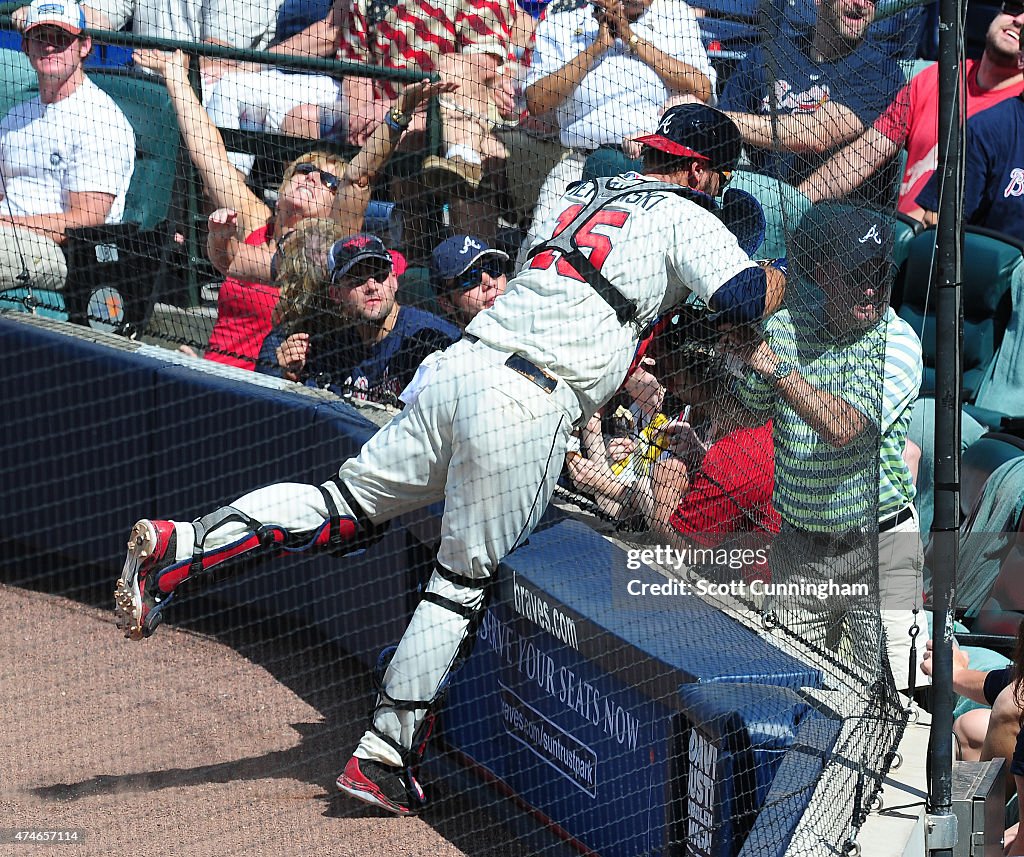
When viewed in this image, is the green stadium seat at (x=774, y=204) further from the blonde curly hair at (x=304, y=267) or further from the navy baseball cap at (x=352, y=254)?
the blonde curly hair at (x=304, y=267)

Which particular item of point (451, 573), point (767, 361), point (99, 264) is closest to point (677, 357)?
point (767, 361)

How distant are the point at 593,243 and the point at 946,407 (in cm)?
102

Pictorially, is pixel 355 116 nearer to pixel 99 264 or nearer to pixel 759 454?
pixel 99 264

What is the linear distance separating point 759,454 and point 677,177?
754 mm

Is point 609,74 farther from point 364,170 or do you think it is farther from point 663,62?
point 364,170

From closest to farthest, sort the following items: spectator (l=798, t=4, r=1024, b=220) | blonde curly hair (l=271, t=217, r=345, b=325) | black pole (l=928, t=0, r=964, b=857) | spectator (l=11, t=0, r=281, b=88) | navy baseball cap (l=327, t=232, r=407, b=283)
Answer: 1. black pole (l=928, t=0, r=964, b=857)
2. navy baseball cap (l=327, t=232, r=407, b=283)
3. blonde curly hair (l=271, t=217, r=345, b=325)
4. spectator (l=798, t=4, r=1024, b=220)
5. spectator (l=11, t=0, r=281, b=88)

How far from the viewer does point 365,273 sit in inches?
162

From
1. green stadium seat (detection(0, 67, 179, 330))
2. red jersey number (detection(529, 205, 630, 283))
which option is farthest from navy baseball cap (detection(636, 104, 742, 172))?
green stadium seat (detection(0, 67, 179, 330))

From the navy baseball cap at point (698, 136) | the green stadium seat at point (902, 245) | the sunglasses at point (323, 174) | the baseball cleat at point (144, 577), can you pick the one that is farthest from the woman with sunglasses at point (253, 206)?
the green stadium seat at point (902, 245)

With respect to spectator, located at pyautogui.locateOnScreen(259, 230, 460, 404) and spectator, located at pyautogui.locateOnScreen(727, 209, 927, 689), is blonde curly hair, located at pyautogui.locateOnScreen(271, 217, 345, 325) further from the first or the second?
spectator, located at pyautogui.locateOnScreen(727, 209, 927, 689)

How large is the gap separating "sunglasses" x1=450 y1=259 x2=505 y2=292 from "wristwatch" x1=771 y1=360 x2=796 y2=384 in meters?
1.32

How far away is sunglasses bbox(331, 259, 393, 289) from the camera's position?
4.11 metres

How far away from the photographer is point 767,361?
301cm

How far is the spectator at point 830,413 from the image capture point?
301 centimetres
